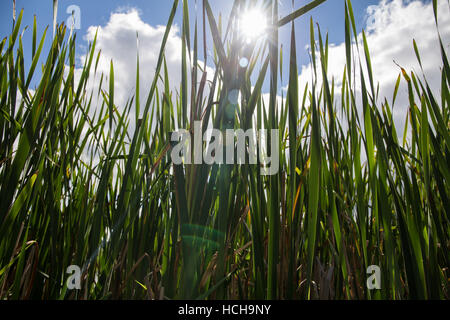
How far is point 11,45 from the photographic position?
2.82 ft

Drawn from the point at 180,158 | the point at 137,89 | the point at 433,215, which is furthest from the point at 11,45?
the point at 433,215

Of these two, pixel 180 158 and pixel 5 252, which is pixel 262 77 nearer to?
pixel 180 158

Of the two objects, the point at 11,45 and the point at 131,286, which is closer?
the point at 131,286

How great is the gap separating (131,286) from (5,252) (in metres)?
0.28

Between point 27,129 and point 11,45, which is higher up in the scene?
point 11,45

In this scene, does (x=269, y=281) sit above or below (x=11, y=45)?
below
